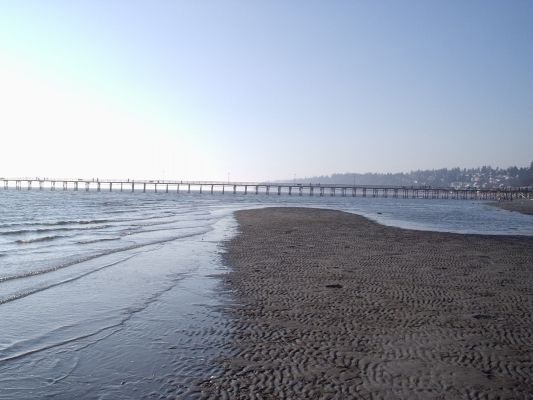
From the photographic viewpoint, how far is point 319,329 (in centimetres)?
714

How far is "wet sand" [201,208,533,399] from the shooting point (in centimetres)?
505

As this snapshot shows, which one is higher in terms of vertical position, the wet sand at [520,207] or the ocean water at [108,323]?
the ocean water at [108,323]

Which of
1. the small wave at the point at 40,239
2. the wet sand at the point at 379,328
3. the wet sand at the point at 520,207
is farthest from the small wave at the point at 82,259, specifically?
the wet sand at the point at 520,207

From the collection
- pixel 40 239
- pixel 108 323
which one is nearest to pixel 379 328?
pixel 108 323

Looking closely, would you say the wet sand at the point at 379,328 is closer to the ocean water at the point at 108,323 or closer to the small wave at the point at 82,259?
the ocean water at the point at 108,323

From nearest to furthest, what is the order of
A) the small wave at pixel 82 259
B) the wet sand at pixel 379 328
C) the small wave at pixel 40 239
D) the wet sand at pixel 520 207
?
1. the wet sand at pixel 379 328
2. the small wave at pixel 82 259
3. the small wave at pixel 40 239
4. the wet sand at pixel 520 207

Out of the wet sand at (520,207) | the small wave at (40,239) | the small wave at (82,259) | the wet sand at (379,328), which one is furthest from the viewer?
the wet sand at (520,207)

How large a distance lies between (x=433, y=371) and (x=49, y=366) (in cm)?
512

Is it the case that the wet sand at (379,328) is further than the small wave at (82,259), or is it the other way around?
the small wave at (82,259)

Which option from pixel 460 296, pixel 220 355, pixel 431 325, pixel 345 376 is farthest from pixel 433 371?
pixel 460 296

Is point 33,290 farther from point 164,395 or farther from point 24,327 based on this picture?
point 164,395

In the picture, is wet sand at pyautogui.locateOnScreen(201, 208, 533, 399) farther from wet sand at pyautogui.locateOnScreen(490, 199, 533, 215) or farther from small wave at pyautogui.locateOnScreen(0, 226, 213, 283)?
wet sand at pyautogui.locateOnScreen(490, 199, 533, 215)

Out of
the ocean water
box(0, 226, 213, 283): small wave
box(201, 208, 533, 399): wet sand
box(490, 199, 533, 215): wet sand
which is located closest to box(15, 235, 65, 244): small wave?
the ocean water

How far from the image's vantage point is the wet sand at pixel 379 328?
16.6 ft
